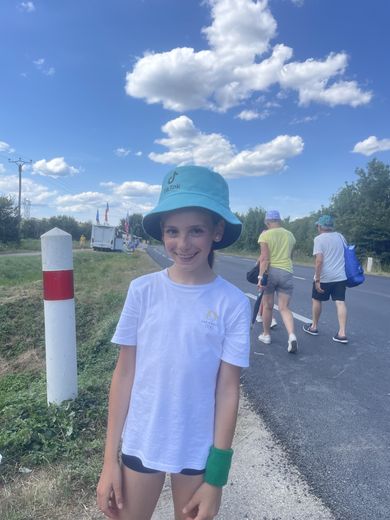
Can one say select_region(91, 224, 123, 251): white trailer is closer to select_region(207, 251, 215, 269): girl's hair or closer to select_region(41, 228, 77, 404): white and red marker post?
select_region(41, 228, 77, 404): white and red marker post

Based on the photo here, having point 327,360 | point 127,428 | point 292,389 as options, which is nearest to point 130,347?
point 127,428

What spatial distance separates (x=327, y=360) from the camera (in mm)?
4621

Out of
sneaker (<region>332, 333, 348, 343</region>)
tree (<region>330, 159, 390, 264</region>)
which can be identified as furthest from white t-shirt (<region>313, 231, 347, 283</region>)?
tree (<region>330, 159, 390, 264</region>)

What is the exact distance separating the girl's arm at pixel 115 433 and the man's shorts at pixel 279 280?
407cm

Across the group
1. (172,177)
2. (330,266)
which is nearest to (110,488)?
(172,177)

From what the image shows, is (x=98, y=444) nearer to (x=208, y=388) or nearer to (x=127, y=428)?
(x=127, y=428)

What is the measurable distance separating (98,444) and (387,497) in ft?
5.41

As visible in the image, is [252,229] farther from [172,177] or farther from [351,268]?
[172,177]

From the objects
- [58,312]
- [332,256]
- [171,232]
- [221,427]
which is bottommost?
[221,427]

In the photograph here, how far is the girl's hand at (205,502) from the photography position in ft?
4.38

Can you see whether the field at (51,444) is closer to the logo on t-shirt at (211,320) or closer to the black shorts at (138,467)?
the black shorts at (138,467)

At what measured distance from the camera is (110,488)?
1.44m

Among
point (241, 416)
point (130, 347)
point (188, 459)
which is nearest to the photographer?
point (188, 459)

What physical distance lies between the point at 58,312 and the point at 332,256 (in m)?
4.17
